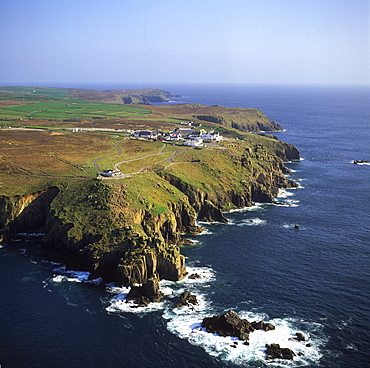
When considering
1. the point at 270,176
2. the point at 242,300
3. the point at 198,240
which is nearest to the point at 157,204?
the point at 198,240

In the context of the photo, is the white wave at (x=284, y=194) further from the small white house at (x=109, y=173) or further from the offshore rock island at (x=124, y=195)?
the small white house at (x=109, y=173)

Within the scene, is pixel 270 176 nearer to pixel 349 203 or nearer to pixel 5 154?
pixel 349 203

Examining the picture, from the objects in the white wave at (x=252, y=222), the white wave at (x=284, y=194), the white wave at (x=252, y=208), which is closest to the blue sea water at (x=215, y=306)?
the white wave at (x=252, y=222)

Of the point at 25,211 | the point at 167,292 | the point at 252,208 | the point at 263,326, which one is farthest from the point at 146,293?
the point at 252,208

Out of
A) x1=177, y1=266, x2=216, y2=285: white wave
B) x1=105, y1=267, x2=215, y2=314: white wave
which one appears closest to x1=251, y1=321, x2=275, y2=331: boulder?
x1=105, y1=267, x2=215, y2=314: white wave

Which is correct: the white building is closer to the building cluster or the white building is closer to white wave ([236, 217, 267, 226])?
the building cluster

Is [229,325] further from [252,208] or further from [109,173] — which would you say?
[252,208]
